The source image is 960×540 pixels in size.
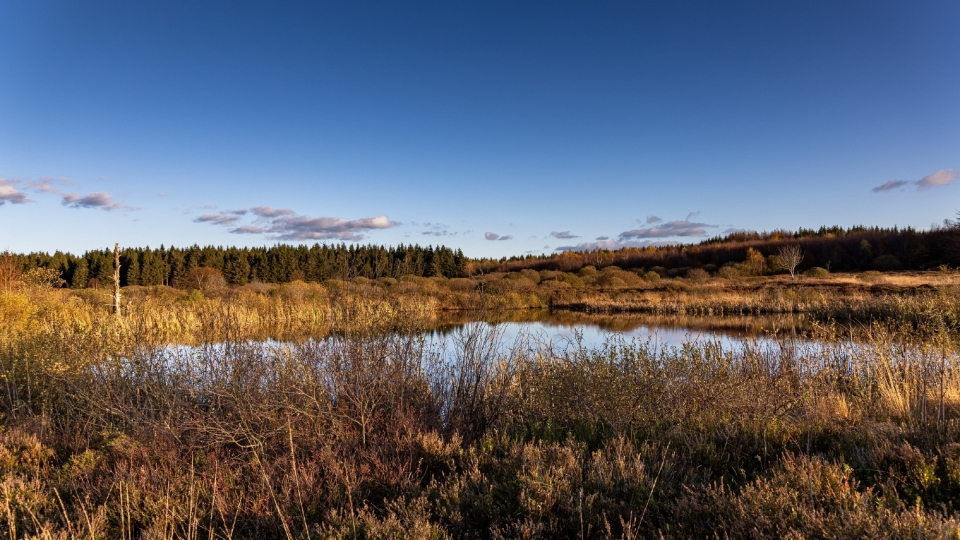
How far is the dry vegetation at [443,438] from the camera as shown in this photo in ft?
11.5

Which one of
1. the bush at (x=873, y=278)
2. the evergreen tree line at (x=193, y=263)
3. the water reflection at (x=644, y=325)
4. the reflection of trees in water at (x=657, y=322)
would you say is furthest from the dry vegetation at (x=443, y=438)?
the evergreen tree line at (x=193, y=263)

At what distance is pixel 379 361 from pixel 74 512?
2829 millimetres

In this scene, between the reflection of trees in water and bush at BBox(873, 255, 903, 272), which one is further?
bush at BBox(873, 255, 903, 272)

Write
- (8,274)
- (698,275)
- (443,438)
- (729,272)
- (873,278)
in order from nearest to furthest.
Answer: (443,438) → (8,274) → (873,278) → (698,275) → (729,272)

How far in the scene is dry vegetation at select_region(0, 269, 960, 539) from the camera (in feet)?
11.5

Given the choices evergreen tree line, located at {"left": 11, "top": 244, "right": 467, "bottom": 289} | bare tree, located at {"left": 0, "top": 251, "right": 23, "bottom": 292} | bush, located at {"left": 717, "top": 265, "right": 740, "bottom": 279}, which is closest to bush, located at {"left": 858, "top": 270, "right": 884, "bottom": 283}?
bush, located at {"left": 717, "top": 265, "right": 740, "bottom": 279}

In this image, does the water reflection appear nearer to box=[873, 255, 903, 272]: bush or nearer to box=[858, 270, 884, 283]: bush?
box=[858, 270, 884, 283]: bush

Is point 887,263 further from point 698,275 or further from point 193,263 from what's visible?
point 193,263

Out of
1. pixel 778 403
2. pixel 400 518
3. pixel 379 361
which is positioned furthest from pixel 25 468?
pixel 778 403

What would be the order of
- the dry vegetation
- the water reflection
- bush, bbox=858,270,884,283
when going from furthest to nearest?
bush, bbox=858,270,884,283
the water reflection
the dry vegetation

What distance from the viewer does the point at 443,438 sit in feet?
18.0

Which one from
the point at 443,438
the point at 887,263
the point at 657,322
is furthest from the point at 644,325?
the point at 887,263

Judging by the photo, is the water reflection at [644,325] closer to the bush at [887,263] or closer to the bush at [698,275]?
the bush at [698,275]

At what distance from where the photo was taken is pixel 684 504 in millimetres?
3453
